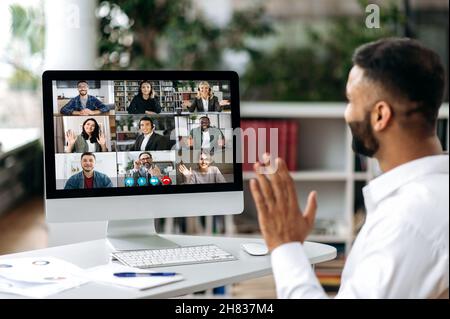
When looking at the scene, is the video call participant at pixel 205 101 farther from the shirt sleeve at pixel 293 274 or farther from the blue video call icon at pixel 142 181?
the shirt sleeve at pixel 293 274

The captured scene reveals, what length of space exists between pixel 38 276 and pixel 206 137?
22.1 inches

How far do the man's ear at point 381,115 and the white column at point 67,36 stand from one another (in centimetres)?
223

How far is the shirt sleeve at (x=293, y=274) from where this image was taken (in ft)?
4.55

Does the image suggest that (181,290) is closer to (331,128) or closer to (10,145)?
(331,128)

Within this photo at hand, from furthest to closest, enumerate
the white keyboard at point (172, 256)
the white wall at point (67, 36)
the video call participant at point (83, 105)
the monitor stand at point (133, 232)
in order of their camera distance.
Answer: the white wall at point (67, 36) → the monitor stand at point (133, 232) → the video call participant at point (83, 105) → the white keyboard at point (172, 256)

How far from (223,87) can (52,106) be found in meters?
0.44

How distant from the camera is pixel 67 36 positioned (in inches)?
135

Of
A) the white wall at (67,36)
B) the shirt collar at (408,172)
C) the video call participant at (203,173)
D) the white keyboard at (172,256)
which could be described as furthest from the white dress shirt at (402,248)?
the white wall at (67,36)

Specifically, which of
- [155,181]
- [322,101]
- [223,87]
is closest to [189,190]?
[155,181]

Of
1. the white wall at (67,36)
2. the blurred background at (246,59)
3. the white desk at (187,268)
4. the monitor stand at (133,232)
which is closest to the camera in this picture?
the white desk at (187,268)

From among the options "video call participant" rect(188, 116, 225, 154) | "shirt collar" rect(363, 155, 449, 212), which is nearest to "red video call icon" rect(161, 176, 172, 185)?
"video call participant" rect(188, 116, 225, 154)

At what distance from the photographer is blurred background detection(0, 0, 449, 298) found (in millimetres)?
3553

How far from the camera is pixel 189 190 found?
6.38 ft

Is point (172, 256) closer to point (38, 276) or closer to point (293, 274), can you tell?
point (38, 276)
